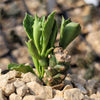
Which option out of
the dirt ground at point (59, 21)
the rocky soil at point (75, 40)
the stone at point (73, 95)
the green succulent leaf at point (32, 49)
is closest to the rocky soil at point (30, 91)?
the stone at point (73, 95)

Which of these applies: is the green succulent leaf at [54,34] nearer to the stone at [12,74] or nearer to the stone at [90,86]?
the stone at [12,74]

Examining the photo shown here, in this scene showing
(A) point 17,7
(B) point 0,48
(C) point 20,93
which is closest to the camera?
(C) point 20,93

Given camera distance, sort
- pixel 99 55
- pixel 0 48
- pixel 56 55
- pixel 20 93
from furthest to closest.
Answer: pixel 99 55, pixel 0 48, pixel 56 55, pixel 20 93

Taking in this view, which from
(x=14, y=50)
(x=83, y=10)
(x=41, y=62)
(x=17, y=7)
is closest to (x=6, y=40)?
(x=14, y=50)

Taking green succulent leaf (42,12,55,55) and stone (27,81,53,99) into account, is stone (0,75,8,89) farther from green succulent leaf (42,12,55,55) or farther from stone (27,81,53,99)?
green succulent leaf (42,12,55,55)

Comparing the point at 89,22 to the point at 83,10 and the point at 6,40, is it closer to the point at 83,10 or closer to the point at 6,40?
the point at 83,10

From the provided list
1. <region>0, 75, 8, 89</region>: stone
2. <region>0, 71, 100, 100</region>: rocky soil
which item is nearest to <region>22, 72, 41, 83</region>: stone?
<region>0, 71, 100, 100</region>: rocky soil
